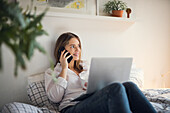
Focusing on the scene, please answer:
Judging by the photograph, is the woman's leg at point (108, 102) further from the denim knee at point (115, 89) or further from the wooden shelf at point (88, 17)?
the wooden shelf at point (88, 17)

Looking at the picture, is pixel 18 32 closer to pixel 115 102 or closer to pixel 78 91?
pixel 115 102

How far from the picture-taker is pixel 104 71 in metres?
1.23

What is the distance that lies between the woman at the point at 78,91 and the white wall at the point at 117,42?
0.20 meters

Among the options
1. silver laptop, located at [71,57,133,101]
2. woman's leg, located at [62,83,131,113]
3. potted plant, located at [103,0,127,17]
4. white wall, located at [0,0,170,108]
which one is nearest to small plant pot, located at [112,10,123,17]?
potted plant, located at [103,0,127,17]

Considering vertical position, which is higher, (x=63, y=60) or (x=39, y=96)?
(x=63, y=60)

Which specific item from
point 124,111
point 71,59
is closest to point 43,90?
point 71,59

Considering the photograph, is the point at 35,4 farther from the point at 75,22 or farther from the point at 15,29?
the point at 15,29

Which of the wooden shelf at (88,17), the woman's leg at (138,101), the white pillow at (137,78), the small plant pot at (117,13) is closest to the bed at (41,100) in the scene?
the white pillow at (137,78)

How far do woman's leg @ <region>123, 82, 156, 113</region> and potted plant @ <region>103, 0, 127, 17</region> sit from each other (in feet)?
3.60

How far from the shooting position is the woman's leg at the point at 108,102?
3.41ft

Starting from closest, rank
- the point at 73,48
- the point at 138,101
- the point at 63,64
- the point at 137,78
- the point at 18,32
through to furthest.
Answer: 1. the point at 18,32
2. the point at 138,101
3. the point at 63,64
4. the point at 73,48
5. the point at 137,78

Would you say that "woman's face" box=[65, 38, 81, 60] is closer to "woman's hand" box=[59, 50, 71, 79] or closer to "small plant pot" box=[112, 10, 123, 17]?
"woman's hand" box=[59, 50, 71, 79]

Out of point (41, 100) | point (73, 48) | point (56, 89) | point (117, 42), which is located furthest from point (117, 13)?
Result: point (41, 100)

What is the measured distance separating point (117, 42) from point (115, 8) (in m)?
0.42
